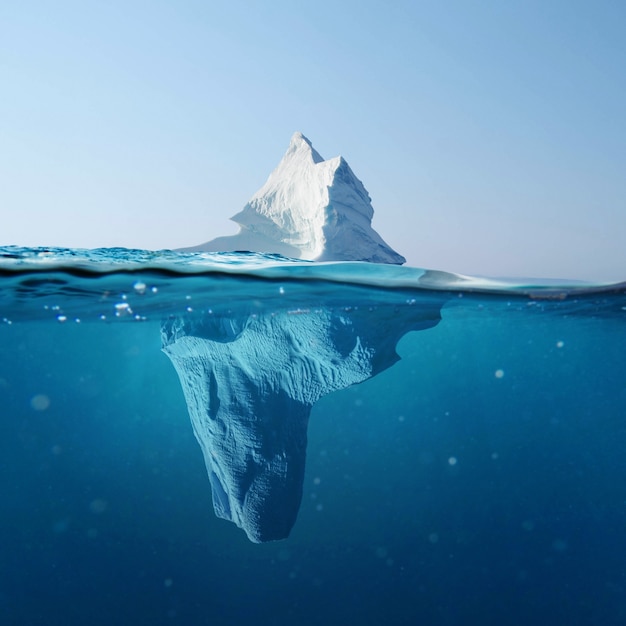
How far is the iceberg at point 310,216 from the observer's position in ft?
42.7

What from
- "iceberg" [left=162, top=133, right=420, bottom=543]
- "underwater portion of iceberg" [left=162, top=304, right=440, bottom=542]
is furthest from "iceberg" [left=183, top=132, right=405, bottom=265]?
"underwater portion of iceberg" [left=162, top=304, right=440, bottom=542]

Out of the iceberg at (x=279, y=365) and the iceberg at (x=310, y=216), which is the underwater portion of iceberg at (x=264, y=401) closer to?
the iceberg at (x=279, y=365)

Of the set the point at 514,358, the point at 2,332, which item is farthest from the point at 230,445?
the point at 514,358

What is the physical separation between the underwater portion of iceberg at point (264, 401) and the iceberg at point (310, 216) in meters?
3.26

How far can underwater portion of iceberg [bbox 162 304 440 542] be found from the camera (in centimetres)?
925

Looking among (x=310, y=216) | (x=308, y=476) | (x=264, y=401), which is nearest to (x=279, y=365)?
(x=264, y=401)

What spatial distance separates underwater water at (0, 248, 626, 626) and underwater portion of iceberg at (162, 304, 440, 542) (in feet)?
0.59

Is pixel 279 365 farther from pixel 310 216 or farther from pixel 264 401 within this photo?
pixel 310 216

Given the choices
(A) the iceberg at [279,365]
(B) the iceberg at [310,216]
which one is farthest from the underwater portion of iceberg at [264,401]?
(B) the iceberg at [310,216]

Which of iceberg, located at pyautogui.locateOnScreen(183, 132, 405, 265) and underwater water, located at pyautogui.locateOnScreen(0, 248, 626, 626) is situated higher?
iceberg, located at pyautogui.locateOnScreen(183, 132, 405, 265)

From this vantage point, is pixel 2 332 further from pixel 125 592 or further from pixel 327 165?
pixel 327 165

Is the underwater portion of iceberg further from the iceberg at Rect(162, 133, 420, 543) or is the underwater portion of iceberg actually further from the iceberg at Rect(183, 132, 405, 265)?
the iceberg at Rect(183, 132, 405, 265)

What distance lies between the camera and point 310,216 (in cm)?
1391

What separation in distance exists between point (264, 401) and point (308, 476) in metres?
18.5
